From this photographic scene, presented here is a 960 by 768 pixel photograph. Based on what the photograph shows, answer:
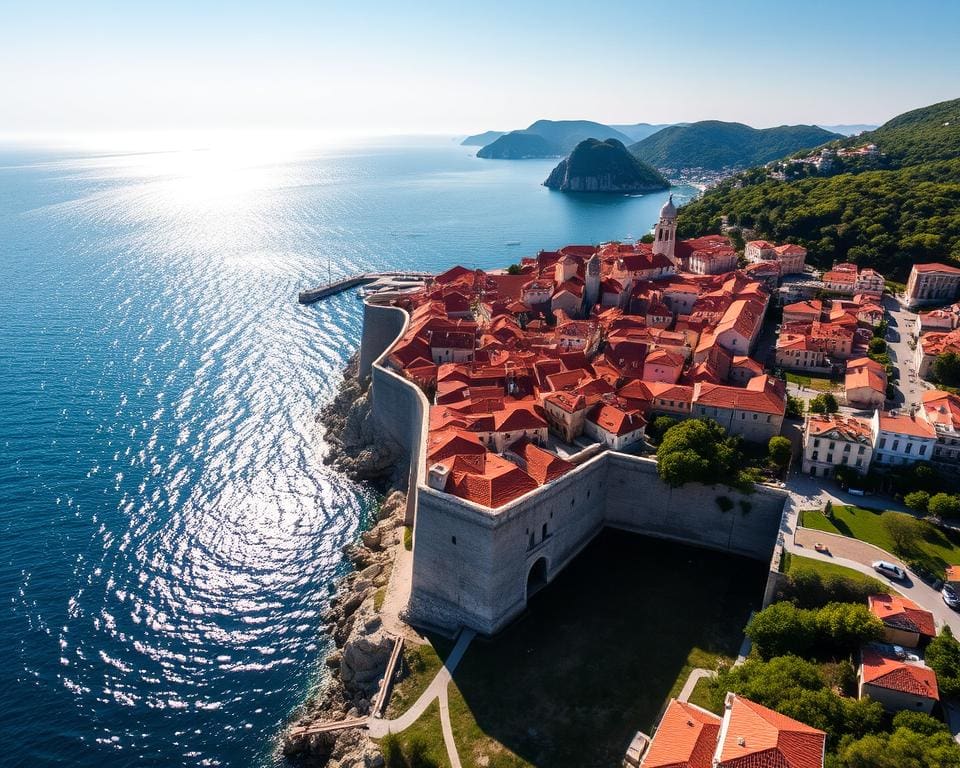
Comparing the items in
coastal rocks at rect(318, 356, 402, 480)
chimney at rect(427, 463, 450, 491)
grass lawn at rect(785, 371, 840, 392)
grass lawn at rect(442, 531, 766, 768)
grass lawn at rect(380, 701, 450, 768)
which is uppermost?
grass lawn at rect(785, 371, 840, 392)

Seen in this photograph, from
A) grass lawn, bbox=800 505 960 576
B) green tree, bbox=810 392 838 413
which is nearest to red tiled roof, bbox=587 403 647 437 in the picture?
grass lawn, bbox=800 505 960 576

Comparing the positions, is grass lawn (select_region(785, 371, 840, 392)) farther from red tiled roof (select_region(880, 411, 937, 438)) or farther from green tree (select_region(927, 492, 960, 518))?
green tree (select_region(927, 492, 960, 518))

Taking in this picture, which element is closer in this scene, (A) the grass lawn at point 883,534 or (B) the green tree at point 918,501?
(A) the grass lawn at point 883,534

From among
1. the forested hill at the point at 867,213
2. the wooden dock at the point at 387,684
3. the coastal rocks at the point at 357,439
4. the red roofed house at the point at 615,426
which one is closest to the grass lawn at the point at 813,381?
the red roofed house at the point at 615,426

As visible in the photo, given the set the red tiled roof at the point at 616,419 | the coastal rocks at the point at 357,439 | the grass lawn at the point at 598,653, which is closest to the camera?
the grass lawn at the point at 598,653

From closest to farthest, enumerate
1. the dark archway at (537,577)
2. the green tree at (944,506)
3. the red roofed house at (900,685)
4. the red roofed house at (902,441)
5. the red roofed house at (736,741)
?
the red roofed house at (736,741) → the red roofed house at (900,685) → the green tree at (944,506) → the dark archway at (537,577) → the red roofed house at (902,441)

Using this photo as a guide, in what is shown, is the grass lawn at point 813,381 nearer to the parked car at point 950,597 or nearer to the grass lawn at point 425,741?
the parked car at point 950,597
